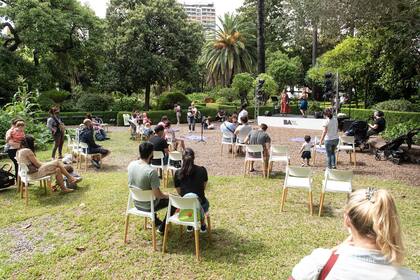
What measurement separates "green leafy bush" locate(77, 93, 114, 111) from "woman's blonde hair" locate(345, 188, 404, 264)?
23.8m

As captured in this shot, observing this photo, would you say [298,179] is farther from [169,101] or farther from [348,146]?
[169,101]

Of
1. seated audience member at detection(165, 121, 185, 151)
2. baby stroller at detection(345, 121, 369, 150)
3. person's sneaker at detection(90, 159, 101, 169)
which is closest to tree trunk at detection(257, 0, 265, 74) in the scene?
baby stroller at detection(345, 121, 369, 150)

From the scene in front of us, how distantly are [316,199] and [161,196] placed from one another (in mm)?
3480

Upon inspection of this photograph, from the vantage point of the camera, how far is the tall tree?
84.5 ft

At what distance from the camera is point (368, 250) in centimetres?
193

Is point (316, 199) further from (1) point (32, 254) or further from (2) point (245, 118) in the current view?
(1) point (32, 254)

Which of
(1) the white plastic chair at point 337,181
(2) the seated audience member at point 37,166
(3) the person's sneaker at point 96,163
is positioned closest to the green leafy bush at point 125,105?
(3) the person's sneaker at point 96,163

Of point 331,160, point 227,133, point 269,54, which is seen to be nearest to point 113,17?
point 269,54

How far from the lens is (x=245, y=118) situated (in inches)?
424

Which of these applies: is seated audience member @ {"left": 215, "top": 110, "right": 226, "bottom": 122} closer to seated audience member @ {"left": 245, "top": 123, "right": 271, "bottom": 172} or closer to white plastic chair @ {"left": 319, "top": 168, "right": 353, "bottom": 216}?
seated audience member @ {"left": 245, "top": 123, "right": 271, "bottom": 172}

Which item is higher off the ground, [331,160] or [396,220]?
[396,220]

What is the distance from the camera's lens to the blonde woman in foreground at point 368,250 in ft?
6.20

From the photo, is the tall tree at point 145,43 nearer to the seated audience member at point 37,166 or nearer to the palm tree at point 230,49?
the palm tree at point 230,49

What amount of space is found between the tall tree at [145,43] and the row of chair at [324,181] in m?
20.9
